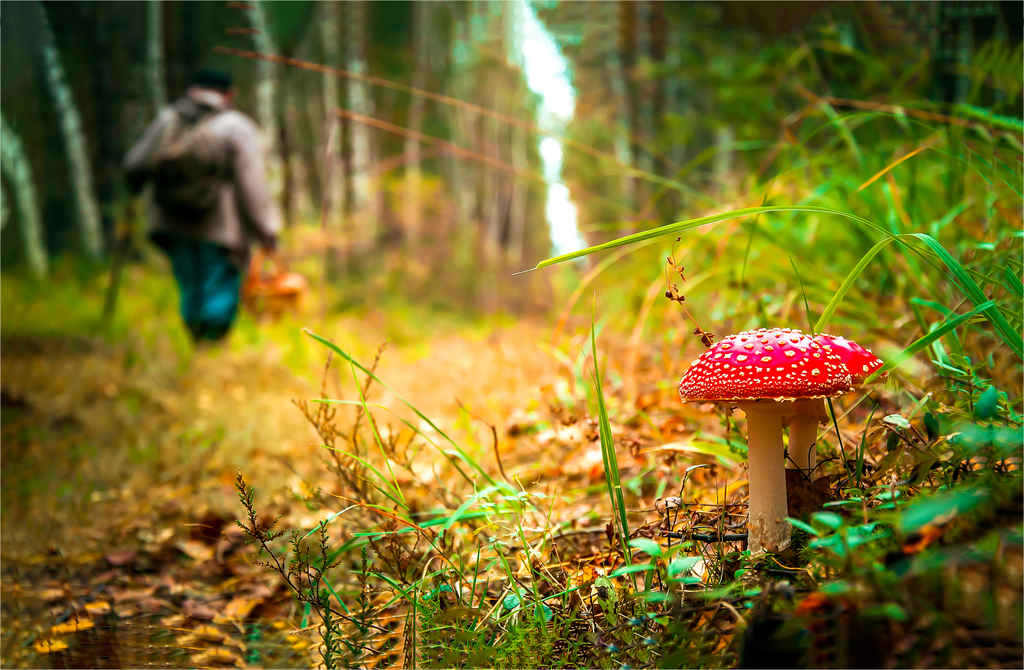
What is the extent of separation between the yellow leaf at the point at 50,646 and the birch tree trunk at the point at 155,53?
7.73 m

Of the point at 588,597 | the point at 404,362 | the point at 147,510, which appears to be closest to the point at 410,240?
the point at 404,362

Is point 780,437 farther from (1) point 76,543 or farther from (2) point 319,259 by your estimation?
(2) point 319,259

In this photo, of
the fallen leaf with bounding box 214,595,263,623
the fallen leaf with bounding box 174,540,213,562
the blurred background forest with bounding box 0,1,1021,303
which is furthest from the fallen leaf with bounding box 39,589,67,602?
the blurred background forest with bounding box 0,1,1021,303

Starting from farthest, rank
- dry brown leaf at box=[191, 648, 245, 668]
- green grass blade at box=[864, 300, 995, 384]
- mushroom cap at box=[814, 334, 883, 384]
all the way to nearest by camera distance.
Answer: dry brown leaf at box=[191, 648, 245, 668]
mushroom cap at box=[814, 334, 883, 384]
green grass blade at box=[864, 300, 995, 384]

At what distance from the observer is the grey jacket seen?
548 cm

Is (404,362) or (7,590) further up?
(7,590)

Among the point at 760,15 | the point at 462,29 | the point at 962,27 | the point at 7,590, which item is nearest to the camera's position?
the point at 7,590

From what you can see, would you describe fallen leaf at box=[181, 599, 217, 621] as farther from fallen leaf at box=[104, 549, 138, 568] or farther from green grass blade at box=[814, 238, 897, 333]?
green grass blade at box=[814, 238, 897, 333]

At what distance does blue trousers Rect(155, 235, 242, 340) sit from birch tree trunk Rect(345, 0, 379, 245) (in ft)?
15.3

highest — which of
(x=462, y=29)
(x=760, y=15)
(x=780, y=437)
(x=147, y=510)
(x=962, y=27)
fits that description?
(x=462, y=29)

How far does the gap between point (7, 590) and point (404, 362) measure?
3.84m

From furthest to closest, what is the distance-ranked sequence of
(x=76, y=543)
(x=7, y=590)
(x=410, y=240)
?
1. (x=410, y=240)
2. (x=76, y=543)
3. (x=7, y=590)

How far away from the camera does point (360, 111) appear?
37.7 ft

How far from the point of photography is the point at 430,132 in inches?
555
